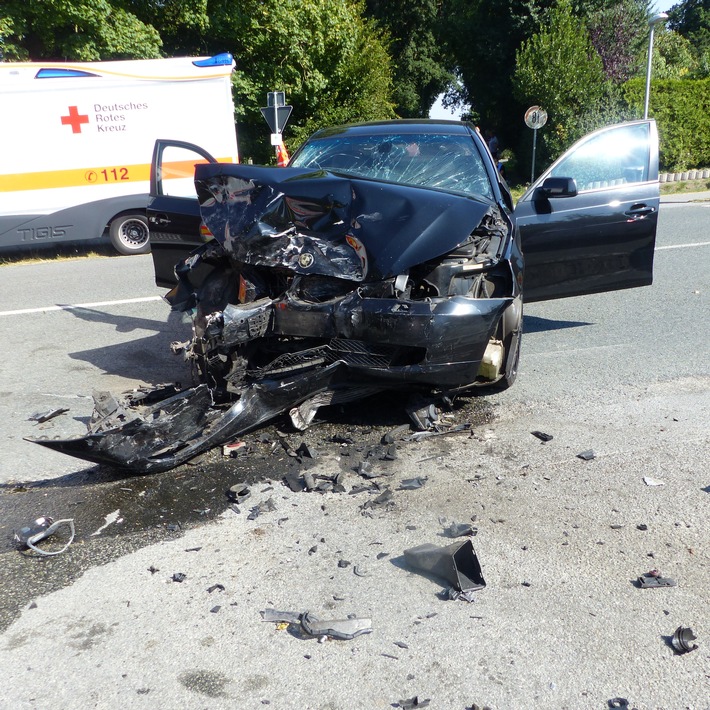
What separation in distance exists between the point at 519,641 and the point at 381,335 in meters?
1.97

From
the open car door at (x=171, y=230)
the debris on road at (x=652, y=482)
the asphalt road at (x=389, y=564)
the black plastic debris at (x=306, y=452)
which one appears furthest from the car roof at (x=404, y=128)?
the debris on road at (x=652, y=482)

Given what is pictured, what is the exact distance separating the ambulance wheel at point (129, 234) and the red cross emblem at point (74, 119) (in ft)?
5.06

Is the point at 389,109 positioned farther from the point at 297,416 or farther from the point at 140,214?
the point at 297,416

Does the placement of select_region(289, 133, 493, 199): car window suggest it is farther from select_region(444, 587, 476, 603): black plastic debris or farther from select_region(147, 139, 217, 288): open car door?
select_region(444, 587, 476, 603): black plastic debris

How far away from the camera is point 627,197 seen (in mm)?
6426

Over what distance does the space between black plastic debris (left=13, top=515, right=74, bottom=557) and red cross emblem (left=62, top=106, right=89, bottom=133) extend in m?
10.1

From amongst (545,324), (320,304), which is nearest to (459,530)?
(320,304)

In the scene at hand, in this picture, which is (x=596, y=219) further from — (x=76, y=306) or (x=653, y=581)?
(x=76, y=306)

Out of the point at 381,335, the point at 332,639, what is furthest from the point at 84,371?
the point at 332,639

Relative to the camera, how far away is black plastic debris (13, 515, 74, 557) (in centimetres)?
352

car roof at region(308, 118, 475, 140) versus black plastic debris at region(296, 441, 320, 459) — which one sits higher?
car roof at region(308, 118, 475, 140)

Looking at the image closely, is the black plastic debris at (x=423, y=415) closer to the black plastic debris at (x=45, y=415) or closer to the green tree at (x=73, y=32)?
the black plastic debris at (x=45, y=415)

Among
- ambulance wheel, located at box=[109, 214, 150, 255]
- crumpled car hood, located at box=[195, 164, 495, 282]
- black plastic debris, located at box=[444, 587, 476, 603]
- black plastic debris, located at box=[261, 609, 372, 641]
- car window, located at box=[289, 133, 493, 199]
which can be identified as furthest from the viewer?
ambulance wheel, located at box=[109, 214, 150, 255]

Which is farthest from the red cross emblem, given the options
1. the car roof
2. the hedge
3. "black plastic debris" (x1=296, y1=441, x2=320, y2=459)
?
the hedge
